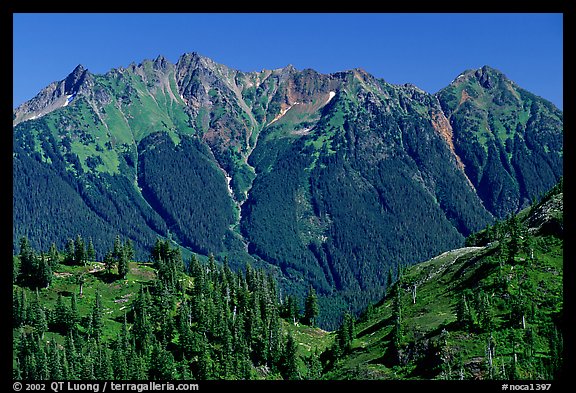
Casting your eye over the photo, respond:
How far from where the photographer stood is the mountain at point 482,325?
293 feet

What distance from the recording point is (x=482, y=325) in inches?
3949

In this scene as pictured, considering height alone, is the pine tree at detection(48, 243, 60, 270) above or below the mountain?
above

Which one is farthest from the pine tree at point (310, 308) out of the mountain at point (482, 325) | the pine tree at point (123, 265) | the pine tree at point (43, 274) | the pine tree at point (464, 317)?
the pine tree at point (43, 274)

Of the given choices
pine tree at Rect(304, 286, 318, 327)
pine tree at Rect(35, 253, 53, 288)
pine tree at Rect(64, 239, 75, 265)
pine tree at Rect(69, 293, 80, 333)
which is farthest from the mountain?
pine tree at Rect(64, 239, 75, 265)

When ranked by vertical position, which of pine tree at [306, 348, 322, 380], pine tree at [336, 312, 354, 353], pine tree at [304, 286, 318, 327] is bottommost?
pine tree at [306, 348, 322, 380]

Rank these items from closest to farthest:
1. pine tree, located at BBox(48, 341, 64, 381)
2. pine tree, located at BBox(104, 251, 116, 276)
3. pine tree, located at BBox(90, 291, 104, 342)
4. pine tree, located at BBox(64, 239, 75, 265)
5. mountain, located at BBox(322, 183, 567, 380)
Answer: pine tree, located at BBox(48, 341, 64, 381), mountain, located at BBox(322, 183, 567, 380), pine tree, located at BBox(90, 291, 104, 342), pine tree, located at BBox(104, 251, 116, 276), pine tree, located at BBox(64, 239, 75, 265)

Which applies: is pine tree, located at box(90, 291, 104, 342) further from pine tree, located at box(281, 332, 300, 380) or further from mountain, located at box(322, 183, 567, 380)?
mountain, located at box(322, 183, 567, 380)

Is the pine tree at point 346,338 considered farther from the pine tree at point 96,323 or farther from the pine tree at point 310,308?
the pine tree at point 96,323

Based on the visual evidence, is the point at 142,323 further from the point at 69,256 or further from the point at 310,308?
the point at 310,308

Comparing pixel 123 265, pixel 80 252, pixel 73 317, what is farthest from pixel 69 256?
pixel 73 317

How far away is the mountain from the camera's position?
89.4m
